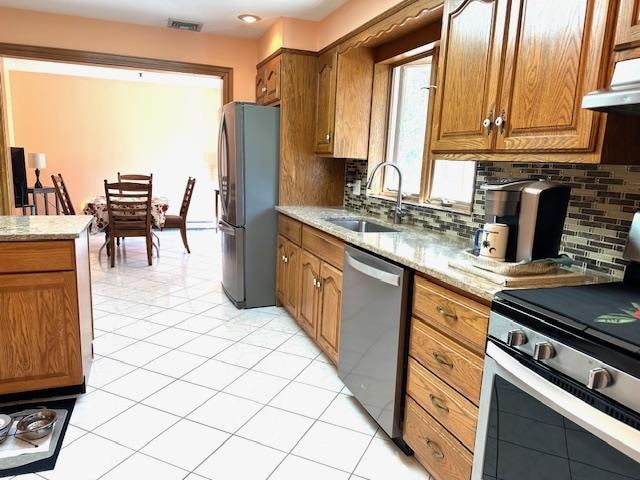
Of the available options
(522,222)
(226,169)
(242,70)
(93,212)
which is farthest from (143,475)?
(93,212)

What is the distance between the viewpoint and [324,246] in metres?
2.55

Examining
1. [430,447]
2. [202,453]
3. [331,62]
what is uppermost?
[331,62]

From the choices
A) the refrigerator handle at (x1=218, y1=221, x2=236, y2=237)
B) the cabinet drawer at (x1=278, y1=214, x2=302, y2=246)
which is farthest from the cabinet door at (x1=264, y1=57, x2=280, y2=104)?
the refrigerator handle at (x1=218, y1=221, x2=236, y2=237)

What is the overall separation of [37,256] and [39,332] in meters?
0.38

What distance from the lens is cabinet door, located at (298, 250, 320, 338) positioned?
8.89 feet

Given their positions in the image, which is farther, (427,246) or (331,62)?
(331,62)

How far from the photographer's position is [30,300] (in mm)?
1972

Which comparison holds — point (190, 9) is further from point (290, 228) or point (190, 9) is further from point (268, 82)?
point (290, 228)

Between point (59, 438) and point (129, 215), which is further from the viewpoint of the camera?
point (129, 215)

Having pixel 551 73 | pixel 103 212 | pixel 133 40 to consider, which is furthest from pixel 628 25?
pixel 103 212

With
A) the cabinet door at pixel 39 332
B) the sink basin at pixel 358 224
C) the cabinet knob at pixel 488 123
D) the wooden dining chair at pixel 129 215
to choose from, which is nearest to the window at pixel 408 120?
the sink basin at pixel 358 224

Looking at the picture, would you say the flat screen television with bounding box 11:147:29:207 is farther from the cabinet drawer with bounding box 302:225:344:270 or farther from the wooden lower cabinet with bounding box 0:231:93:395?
the cabinet drawer with bounding box 302:225:344:270

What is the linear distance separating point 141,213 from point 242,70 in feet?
6.50

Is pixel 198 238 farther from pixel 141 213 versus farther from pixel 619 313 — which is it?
pixel 619 313
